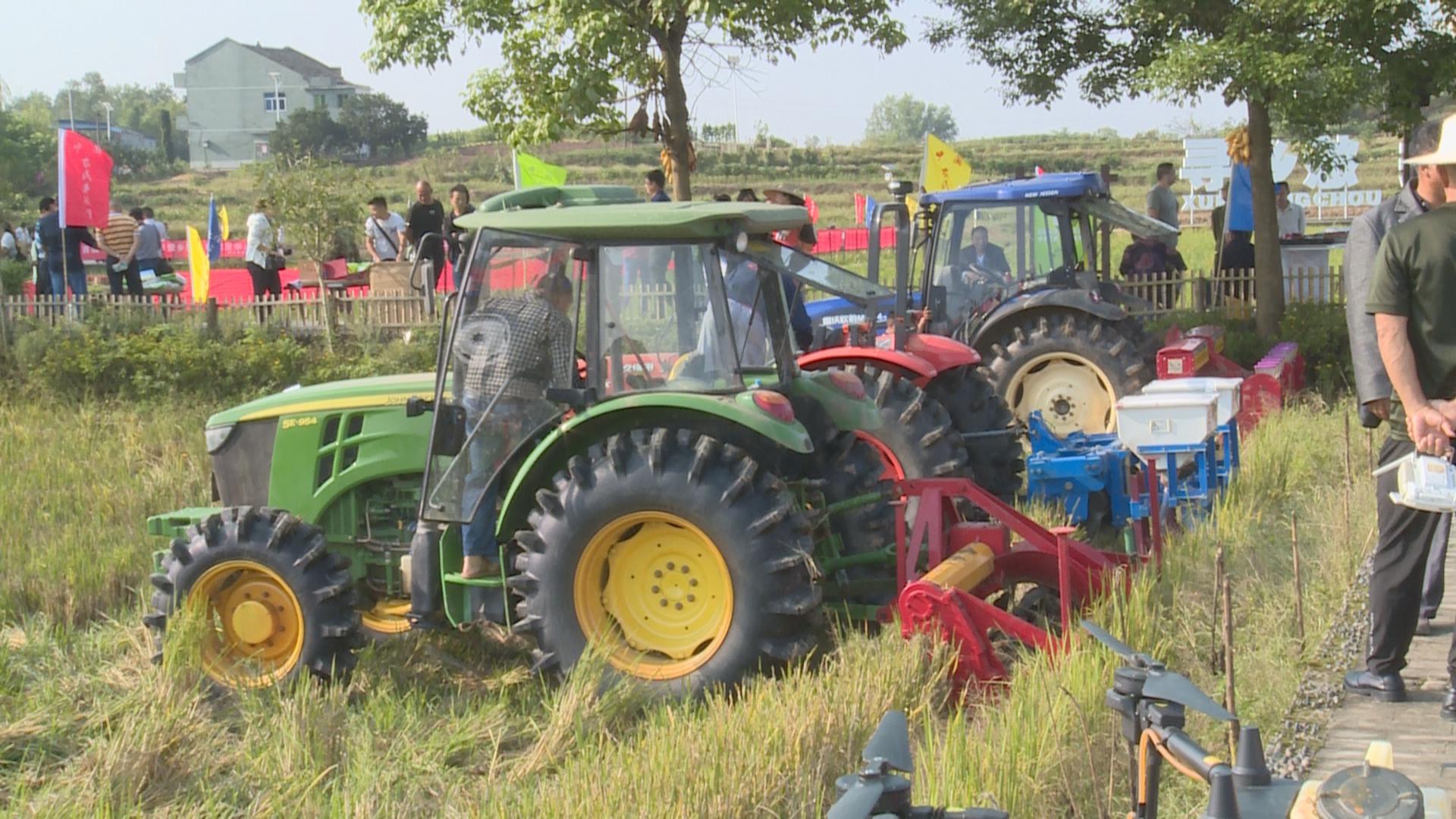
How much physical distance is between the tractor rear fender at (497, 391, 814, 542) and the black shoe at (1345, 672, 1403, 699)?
2.03 meters

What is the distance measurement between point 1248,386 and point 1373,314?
21.5 feet

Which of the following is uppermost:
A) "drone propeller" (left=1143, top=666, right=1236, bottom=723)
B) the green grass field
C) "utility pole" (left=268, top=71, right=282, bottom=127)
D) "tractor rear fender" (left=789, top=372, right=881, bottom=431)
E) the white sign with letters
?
"utility pole" (left=268, top=71, right=282, bottom=127)

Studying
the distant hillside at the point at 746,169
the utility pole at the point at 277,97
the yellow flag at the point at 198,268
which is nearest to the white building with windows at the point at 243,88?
the utility pole at the point at 277,97

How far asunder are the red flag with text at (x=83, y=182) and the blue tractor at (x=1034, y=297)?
28.7 ft

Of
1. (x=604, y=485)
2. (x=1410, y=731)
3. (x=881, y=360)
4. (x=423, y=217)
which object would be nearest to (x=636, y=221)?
(x=604, y=485)

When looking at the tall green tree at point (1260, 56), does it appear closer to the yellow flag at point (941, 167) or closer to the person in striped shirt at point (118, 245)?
the yellow flag at point (941, 167)

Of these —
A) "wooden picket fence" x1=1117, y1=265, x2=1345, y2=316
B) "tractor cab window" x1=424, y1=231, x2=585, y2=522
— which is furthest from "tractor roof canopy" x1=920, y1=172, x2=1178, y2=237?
"tractor cab window" x1=424, y1=231, x2=585, y2=522

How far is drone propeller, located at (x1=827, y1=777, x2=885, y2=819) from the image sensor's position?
7.45 ft

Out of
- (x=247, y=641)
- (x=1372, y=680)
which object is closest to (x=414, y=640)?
(x=247, y=641)

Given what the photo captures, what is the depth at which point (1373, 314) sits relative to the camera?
5.14 meters

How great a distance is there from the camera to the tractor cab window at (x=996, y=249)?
11422 millimetres

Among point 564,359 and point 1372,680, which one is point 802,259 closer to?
point 564,359

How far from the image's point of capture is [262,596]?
258 inches

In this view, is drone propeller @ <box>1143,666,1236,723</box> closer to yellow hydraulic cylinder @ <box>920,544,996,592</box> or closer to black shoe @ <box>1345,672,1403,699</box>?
black shoe @ <box>1345,672,1403,699</box>
